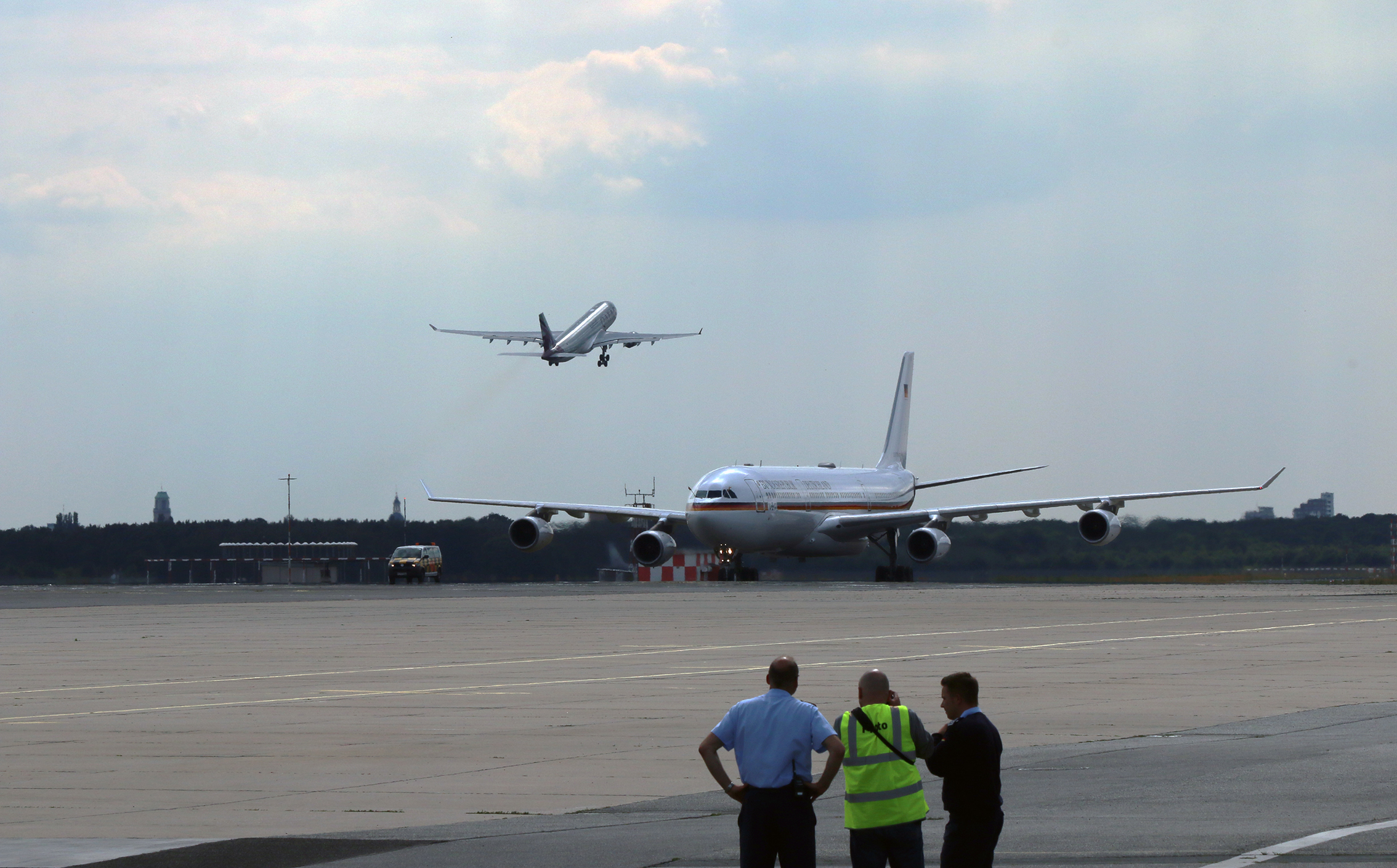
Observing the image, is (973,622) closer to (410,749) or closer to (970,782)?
(410,749)

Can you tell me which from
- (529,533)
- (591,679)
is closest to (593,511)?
(529,533)

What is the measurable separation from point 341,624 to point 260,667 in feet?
40.2

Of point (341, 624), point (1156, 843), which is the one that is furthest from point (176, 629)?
point (1156, 843)

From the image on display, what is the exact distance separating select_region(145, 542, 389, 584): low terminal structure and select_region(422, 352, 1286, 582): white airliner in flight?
50.7ft

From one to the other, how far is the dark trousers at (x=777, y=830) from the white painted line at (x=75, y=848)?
416 centimetres

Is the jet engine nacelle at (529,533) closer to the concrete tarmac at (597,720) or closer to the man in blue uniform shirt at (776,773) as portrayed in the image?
the concrete tarmac at (597,720)

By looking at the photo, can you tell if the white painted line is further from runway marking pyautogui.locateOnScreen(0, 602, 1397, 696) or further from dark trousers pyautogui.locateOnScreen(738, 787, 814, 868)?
runway marking pyautogui.locateOnScreen(0, 602, 1397, 696)

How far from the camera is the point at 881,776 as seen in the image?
891 cm

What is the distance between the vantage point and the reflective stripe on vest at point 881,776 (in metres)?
8.84

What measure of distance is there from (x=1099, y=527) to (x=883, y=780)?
191 feet


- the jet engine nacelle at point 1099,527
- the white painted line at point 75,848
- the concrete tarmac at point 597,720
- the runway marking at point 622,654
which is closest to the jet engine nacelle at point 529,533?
the jet engine nacelle at point 1099,527

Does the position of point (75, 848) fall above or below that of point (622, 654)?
below

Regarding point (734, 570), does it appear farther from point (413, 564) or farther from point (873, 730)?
point (873, 730)

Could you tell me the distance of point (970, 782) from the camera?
900 centimetres
